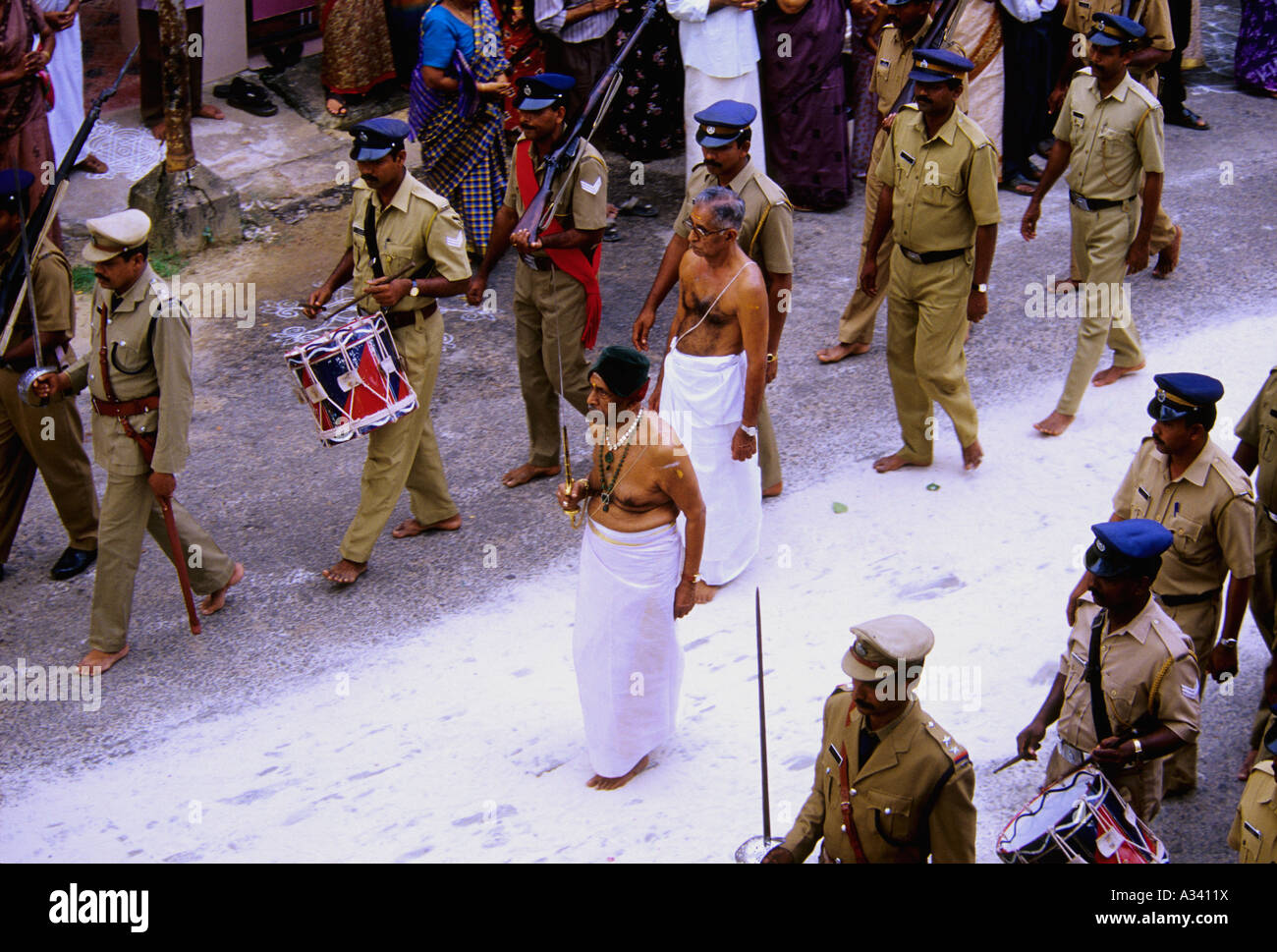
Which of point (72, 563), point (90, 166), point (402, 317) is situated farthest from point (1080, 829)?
point (90, 166)

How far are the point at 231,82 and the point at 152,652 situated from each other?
647 centimetres

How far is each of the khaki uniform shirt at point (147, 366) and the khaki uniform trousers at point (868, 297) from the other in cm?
389

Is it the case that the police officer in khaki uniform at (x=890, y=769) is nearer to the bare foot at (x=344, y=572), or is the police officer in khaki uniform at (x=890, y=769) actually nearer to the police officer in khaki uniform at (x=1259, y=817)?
the police officer in khaki uniform at (x=1259, y=817)

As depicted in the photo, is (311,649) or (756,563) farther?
(756,563)

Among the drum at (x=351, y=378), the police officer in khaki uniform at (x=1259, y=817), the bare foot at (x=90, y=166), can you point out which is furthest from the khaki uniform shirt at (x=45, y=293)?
the police officer in khaki uniform at (x=1259, y=817)

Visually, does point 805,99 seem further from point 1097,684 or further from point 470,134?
point 1097,684

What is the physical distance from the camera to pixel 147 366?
238 inches

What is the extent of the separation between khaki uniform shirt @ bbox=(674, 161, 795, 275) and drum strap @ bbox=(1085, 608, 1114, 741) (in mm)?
2759

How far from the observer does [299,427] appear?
7.89 meters

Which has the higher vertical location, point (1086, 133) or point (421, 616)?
point (1086, 133)

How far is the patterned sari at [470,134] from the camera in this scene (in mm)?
9211

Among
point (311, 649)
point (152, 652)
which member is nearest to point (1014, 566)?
point (311, 649)

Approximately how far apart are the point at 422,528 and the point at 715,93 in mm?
4323

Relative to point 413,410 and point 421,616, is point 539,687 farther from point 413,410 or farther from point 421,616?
point 413,410
